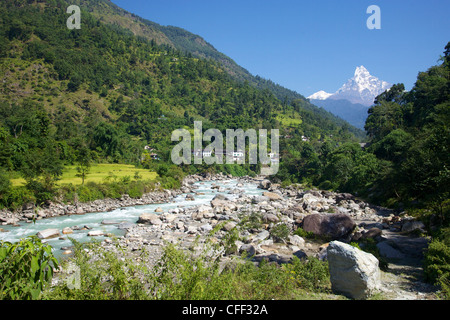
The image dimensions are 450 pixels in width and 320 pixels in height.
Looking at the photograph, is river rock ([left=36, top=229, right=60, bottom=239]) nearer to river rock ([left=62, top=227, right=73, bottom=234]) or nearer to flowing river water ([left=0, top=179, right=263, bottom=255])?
flowing river water ([left=0, top=179, right=263, bottom=255])

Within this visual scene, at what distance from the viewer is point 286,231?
54.1 ft

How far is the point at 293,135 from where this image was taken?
10462cm

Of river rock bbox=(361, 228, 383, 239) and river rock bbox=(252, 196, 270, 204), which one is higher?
river rock bbox=(361, 228, 383, 239)

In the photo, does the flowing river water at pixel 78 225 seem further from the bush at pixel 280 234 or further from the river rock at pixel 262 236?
the bush at pixel 280 234

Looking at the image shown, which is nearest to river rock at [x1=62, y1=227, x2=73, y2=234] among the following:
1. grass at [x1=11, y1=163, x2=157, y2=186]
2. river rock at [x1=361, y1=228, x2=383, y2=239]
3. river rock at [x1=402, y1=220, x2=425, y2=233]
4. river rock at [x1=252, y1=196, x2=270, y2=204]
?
grass at [x1=11, y1=163, x2=157, y2=186]

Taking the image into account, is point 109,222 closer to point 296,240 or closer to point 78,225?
point 78,225

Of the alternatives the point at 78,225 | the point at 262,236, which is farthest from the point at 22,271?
the point at 78,225

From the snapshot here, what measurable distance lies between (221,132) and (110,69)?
48.3 meters

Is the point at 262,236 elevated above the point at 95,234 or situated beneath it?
A: elevated above

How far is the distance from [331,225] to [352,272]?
10.3 meters

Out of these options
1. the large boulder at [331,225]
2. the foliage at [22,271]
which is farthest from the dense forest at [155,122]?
the foliage at [22,271]

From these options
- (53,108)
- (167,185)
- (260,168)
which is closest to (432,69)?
(260,168)

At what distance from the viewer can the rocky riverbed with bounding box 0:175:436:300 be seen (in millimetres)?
9906

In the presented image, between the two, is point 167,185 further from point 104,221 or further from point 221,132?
point 221,132
